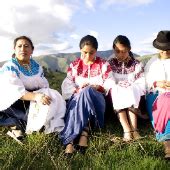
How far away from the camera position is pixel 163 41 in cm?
786

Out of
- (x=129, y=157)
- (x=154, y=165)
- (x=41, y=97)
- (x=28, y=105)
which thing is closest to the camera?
(x=154, y=165)

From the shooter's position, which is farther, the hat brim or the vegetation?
the hat brim

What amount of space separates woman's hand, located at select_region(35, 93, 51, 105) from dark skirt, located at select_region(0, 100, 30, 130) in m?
0.45

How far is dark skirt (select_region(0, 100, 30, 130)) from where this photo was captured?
24.4 feet

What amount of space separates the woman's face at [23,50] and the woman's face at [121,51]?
1762 mm

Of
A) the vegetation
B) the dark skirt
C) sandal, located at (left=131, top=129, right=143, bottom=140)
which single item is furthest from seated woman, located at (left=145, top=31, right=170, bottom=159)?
the dark skirt

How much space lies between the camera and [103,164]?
19.9 feet

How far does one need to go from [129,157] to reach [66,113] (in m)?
1.53

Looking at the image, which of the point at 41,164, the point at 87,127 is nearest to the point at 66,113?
the point at 87,127

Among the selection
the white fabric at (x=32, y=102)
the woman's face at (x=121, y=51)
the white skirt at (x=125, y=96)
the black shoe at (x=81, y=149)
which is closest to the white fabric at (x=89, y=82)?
the white skirt at (x=125, y=96)

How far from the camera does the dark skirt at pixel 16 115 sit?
744cm

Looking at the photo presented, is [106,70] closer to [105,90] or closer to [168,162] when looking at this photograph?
[105,90]

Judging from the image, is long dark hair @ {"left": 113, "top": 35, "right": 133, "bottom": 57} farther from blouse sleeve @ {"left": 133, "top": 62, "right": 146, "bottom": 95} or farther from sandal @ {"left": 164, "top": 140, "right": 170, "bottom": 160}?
sandal @ {"left": 164, "top": 140, "right": 170, "bottom": 160}

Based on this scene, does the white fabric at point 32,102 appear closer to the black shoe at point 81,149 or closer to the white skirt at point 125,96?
the black shoe at point 81,149
